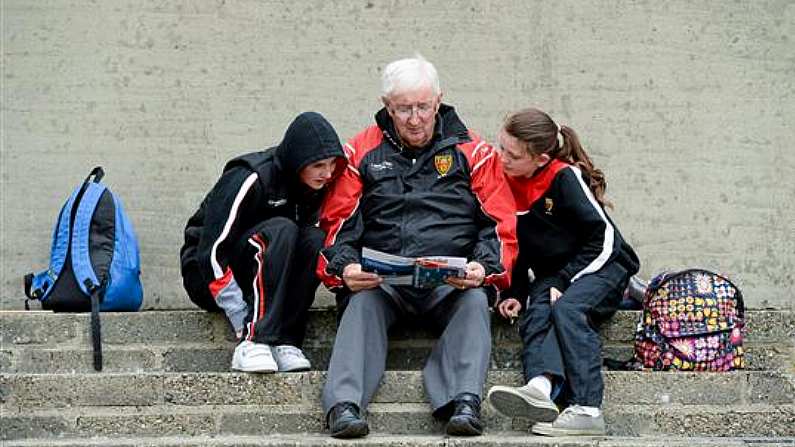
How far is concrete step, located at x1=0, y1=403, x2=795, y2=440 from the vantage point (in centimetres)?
483

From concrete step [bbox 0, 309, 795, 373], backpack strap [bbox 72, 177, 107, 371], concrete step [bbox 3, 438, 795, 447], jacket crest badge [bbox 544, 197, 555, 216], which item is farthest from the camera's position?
backpack strap [bbox 72, 177, 107, 371]

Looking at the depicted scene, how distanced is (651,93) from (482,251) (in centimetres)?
162

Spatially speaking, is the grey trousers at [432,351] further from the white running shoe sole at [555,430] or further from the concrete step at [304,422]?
the white running shoe sole at [555,430]

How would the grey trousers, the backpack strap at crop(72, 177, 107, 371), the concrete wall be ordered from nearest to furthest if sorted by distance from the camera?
the grey trousers < the backpack strap at crop(72, 177, 107, 371) < the concrete wall

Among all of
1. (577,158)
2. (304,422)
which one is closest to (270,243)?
(304,422)

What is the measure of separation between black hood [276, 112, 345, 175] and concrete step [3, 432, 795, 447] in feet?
3.31

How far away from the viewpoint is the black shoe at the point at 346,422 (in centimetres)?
461

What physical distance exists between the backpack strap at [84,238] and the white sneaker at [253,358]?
0.90 metres

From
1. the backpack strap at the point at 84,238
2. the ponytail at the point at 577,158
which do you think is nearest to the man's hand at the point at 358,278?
the ponytail at the point at 577,158

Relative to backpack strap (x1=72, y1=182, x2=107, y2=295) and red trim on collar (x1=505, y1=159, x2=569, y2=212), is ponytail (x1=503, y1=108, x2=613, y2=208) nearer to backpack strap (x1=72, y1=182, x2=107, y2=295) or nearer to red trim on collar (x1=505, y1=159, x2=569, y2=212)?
red trim on collar (x1=505, y1=159, x2=569, y2=212)

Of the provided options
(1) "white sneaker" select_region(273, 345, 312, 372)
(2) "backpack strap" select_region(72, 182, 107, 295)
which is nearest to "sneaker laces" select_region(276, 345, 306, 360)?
(1) "white sneaker" select_region(273, 345, 312, 372)

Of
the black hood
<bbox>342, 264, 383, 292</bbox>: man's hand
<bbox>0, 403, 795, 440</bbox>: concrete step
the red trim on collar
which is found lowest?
<bbox>0, 403, 795, 440</bbox>: concrete step

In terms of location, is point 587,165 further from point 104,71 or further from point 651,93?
point 104,71

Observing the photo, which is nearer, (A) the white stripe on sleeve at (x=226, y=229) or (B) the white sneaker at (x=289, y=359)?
(B) the white sneaker at (x=289, y=359)
